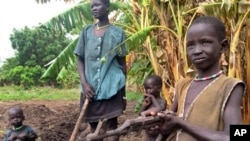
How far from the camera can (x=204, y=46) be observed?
5.71 feet

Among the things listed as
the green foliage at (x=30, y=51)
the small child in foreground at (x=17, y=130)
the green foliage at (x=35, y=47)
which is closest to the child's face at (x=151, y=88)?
the small child in foreground at (x=17, y=130)

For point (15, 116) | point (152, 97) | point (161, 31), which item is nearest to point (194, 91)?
point (152, 97)

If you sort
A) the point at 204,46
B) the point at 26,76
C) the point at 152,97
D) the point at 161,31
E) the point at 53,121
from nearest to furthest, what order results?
the point at 204,46 → the point at 152,97 → the point at 161,31 → the point at 53,121 → the point at 26,76

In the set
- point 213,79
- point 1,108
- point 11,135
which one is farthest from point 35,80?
point 213,79

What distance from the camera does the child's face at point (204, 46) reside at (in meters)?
1.74

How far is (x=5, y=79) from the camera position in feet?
57.8

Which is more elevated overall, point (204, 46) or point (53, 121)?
point (204, 46)

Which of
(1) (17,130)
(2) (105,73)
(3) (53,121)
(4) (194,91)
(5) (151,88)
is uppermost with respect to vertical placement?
(4) (194,91)

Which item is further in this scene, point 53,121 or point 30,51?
point 30,51

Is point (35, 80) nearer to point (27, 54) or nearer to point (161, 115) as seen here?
point (27, 54)

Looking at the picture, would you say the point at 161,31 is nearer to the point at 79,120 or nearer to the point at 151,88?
the point at 151,88

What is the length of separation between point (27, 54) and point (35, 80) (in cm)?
213

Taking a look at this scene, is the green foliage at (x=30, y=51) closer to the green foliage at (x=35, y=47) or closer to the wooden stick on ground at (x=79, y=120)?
the green foliage at (x=35, y=47)

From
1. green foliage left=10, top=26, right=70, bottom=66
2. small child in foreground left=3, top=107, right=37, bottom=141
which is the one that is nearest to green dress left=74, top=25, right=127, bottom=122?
small child in foreground left=3, top=107, right=37, bottom=141
